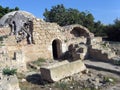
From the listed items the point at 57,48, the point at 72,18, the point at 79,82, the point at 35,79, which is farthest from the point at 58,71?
the point at 72,18

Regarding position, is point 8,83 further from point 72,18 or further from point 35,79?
point 72,18

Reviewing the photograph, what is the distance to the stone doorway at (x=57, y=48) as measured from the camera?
17750mm

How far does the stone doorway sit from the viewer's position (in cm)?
1775

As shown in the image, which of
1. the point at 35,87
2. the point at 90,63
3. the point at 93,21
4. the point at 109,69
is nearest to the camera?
the point at 35,87

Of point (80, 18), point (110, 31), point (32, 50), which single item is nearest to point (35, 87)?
point (32, 50)

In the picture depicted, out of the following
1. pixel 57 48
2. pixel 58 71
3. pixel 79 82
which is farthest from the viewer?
pixel 57 48

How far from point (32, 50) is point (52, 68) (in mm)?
5385

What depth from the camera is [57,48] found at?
1797cm

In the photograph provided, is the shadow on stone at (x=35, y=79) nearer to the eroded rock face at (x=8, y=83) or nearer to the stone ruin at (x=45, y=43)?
the stone ruin at (x=45, y=43)

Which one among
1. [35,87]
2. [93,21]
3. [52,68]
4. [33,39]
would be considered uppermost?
[93,21]

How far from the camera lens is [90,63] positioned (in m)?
14.5

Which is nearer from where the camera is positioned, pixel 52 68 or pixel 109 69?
pixel 52 68

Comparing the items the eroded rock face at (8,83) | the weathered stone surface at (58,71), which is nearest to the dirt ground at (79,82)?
the weathered stone surface at (58,71)

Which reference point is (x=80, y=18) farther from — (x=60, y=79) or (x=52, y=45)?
(x=60, y=79)
